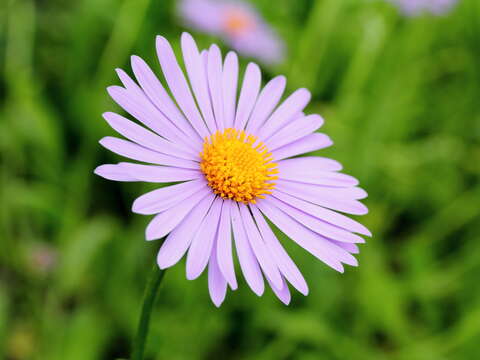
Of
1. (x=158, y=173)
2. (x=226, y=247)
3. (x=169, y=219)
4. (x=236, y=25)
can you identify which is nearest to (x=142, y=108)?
(x=158, y=173)

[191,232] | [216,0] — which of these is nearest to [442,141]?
[216,0]

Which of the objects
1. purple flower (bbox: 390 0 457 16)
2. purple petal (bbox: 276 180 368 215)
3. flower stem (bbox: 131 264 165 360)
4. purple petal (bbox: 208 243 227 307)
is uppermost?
purple flower (bbox: 390 0 457 16)

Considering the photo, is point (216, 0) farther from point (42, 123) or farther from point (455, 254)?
point (455, 254)

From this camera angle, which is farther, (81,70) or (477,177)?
(477,177)

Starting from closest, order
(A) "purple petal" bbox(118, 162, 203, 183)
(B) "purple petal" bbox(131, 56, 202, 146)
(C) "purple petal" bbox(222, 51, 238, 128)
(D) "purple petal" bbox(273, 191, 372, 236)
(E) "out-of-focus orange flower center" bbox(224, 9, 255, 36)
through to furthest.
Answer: (A) "purple petal" bbox(118, 162, 203, 183)
(B) "purple petal" bbox(131, 56, 202, 146)
(D) "purple petal" bbox(273, 191, 372, 236)
(C) "purple petal" bbox(222, 51, 238, 128)
(E) "out-of-focus orange flower center" bbox(224, 9, 255, 36)

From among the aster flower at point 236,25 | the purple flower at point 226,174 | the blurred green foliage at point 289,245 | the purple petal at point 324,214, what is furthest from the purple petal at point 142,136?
the aster flower at point 236,25

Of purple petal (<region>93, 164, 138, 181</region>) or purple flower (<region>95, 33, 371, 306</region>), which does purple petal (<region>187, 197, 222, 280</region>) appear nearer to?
purple flower (<region>95, 33, 371, 306</region>)

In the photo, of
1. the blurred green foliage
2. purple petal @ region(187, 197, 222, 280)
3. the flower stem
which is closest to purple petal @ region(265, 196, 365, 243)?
purple petal @ region(187, 197, 222, 280)

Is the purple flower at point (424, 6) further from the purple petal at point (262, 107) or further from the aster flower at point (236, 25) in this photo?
the purple petal at point (262, 107)
